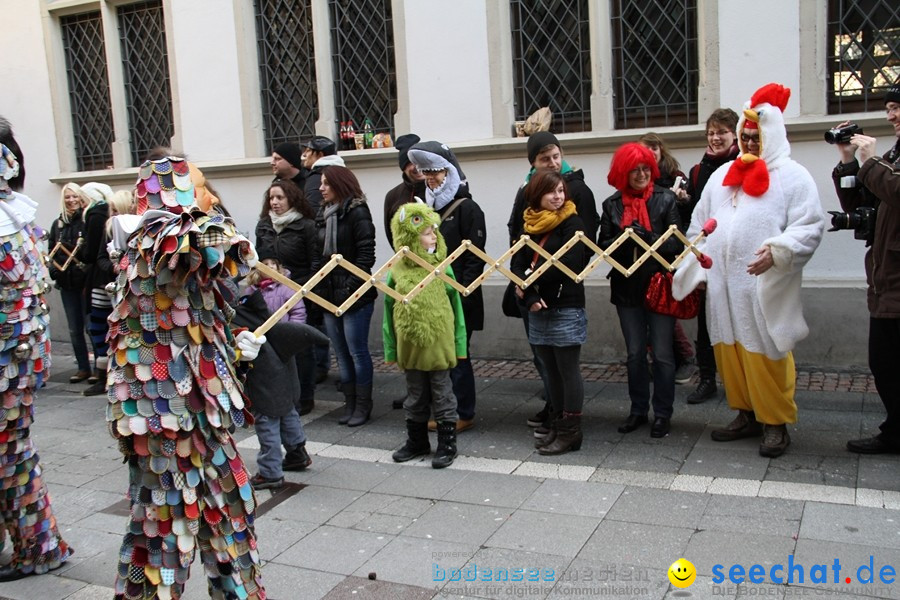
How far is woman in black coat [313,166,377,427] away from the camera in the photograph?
21.6 feet

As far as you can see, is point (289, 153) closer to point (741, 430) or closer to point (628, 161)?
point (628, 161)

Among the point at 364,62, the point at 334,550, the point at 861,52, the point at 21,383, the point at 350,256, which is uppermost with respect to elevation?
the point at 364,62

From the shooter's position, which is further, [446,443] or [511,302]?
[511,302]

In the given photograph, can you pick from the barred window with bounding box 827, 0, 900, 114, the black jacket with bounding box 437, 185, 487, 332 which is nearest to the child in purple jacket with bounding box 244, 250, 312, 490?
the black jacket with bounding box 437, 185, 487, 332

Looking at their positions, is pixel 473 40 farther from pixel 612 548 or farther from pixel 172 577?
pixel 172 577

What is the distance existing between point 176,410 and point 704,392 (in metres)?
4.31

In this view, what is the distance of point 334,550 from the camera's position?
14.7 ft

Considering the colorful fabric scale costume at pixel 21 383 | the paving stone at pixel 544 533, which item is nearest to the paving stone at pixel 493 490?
the paving stone at pixel 544 533

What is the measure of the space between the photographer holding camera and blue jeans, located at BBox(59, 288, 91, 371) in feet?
22.5

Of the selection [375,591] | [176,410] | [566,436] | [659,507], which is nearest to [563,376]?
[566,436]

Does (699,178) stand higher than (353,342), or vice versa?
(699,178)

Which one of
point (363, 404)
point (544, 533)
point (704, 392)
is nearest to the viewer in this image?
point (544, 533)

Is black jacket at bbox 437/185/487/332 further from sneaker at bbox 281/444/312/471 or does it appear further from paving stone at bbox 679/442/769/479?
paving stone at bbox 679/442/769/479

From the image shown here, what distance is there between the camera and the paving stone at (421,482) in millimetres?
5184
